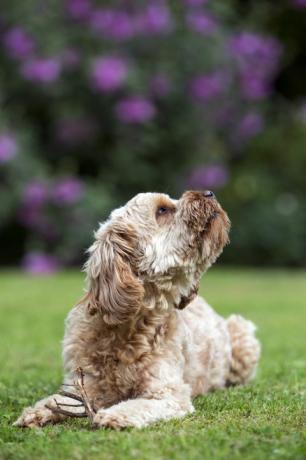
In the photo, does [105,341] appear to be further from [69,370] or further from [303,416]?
[303,416]

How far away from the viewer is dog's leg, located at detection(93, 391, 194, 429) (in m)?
4.71

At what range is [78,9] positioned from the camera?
1800 centimetres

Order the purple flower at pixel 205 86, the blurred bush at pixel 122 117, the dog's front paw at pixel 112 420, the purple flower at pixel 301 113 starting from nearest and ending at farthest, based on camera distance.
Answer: the dog's front paw at pixel 112 420 < the blurred bush at pixel 122 117 < the purple flower at pixel 205 86 < the purple flower at pixel 301 113

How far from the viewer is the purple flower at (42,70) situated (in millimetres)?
17125

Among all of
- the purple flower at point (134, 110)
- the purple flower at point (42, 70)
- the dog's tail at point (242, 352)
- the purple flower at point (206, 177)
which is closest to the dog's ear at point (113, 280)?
the dog's tail at point (242, 352)

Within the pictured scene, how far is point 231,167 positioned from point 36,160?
6054 millimetres

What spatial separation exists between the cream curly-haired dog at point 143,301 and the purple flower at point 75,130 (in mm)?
12828

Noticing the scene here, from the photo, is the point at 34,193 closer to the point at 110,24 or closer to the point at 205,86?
the point at 110,24

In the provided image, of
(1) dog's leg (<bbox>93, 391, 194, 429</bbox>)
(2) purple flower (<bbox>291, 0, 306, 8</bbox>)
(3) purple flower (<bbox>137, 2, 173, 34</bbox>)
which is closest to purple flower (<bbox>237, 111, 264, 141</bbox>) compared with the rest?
(2) purple flower (<bbox>291, 0, 306, 8</bbox>)

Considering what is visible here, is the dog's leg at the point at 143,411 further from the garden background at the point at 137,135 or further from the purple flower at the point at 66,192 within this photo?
the purple flower at the point at 66,192

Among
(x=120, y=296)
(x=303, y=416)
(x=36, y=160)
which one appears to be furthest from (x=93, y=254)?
(x=36, y=160)

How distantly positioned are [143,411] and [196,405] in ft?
2.74

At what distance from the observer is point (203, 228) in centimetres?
550

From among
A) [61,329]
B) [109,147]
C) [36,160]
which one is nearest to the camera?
[61,329]
